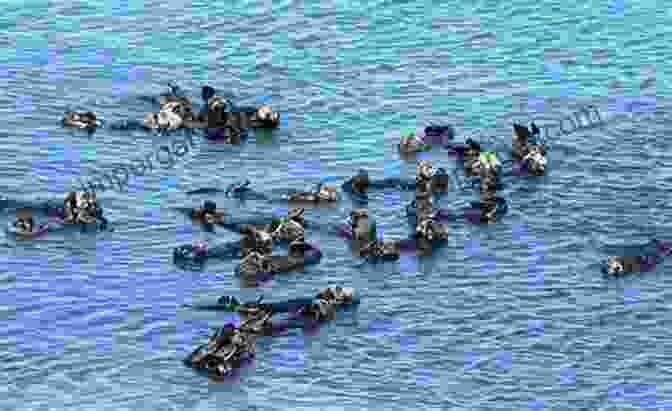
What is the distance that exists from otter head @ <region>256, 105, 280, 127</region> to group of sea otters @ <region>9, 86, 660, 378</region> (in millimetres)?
43

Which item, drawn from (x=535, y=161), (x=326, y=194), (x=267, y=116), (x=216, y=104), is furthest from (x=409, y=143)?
(x=216, y=104)

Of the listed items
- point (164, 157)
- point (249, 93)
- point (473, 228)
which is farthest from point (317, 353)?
point (249, 93)

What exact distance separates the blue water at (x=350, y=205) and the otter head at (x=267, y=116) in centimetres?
101

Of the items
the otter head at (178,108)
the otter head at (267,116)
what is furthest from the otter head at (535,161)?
the otter head at (178,108)

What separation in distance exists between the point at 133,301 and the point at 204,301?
2462 mm

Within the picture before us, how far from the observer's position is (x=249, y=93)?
285 ft

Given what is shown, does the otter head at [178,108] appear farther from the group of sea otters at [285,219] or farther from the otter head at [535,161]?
the otter head at [535,161]

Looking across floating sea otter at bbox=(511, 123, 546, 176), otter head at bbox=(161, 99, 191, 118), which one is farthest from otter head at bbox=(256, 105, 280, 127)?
floating sea otter at bbox=(511, 123, 546, 176)

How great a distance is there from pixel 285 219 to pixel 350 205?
4.91 metres

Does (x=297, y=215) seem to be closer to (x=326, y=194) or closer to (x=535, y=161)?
(x=326, y=194)

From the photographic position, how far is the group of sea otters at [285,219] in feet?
202

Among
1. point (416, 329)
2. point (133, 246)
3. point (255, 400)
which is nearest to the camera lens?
point (255, 400)

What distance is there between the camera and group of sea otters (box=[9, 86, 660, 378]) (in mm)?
61719

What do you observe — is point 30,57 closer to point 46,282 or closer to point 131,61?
point 131,61
